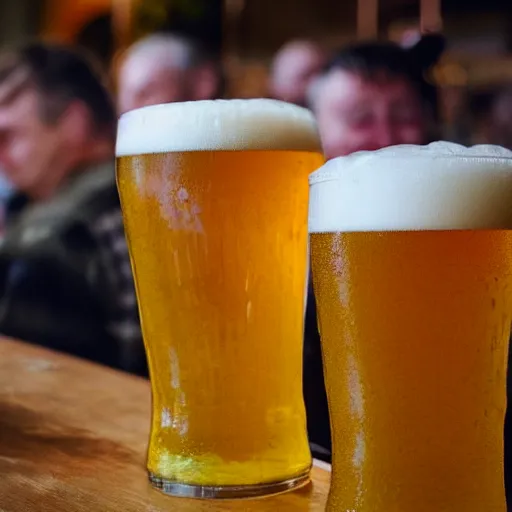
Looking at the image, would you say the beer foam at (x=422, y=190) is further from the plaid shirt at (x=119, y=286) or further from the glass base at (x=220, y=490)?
the plaid shirt at (x=119, y=286)

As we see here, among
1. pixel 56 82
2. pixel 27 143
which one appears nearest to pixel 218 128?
pixel 56 82

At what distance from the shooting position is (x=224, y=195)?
2.43 ft

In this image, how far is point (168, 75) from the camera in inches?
126

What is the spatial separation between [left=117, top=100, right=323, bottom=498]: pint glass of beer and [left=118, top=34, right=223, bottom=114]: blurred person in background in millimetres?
2441

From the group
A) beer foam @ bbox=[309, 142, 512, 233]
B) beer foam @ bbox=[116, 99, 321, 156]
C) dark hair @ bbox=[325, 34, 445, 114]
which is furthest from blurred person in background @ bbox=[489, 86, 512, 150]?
beer foam @ bbox=[309, 142, 512, 233]

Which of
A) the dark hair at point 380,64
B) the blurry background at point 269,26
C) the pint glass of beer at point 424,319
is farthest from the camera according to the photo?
the blurry background at point 269,26

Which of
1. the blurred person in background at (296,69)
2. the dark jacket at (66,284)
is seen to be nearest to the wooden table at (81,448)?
the dark jacket at (66,284)

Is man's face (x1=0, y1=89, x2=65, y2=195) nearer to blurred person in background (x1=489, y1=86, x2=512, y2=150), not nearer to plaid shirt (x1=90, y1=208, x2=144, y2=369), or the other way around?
plaid shirt (x1=90, y1=208, x2=144, y2=369)

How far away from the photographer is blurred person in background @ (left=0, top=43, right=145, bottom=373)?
2.54 meters

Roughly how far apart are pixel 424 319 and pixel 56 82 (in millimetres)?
2668

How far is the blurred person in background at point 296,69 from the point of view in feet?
12.1

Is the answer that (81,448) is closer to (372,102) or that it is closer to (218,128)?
(218,128)

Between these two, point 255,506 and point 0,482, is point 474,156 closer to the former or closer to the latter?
point 255,506

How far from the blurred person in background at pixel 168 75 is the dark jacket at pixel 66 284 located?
0.62 metres
